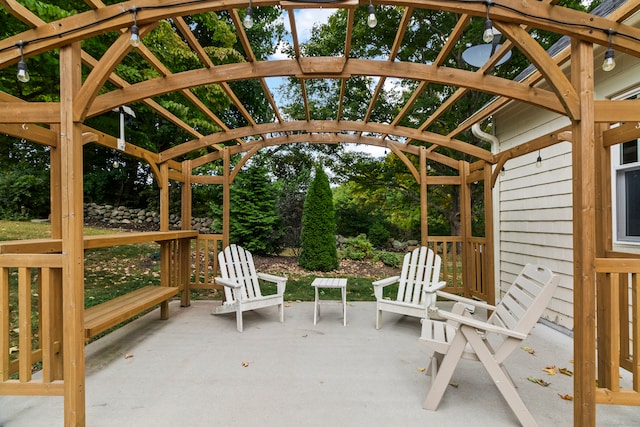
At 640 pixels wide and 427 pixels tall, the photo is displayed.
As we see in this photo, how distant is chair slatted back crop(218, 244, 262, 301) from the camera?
168 inches

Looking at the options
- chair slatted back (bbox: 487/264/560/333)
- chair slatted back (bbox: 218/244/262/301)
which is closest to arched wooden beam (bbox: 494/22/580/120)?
chair slatted back (bbox: 487/264/560/333)

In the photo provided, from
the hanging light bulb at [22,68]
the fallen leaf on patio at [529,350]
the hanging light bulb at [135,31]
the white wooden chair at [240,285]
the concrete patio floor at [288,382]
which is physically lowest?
the fallen leaf on patio at [529,350]

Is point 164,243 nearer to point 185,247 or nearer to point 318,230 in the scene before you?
point 185,247

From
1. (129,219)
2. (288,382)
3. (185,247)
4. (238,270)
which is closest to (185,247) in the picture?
(185,247)

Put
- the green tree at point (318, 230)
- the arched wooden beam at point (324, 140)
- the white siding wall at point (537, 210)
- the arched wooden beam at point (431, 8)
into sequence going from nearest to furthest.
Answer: the arched wooden beam at point (431, 8)
the white siding wall at point (537, 210)
the arched wooden beam at point (324, 140)
the green tree at point (318, 230)

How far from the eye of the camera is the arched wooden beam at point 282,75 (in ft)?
9.35

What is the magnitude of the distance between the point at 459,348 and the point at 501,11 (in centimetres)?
202

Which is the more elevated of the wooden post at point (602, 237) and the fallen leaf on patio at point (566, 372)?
the wooden post at point (602, 237)

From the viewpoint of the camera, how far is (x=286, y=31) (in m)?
10.5

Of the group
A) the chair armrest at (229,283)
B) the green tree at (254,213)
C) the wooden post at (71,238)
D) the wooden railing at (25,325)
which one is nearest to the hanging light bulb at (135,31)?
the wooden post at (71,238)

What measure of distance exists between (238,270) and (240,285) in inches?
21.5

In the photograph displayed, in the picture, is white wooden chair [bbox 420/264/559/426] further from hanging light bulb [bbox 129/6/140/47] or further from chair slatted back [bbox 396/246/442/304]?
hanging light bulb [bbox 129/6/140/47]

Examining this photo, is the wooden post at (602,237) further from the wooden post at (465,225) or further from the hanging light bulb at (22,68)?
the hanging light bulb at (22,68)

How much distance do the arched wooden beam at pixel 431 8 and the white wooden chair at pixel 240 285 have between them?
2662 mm
